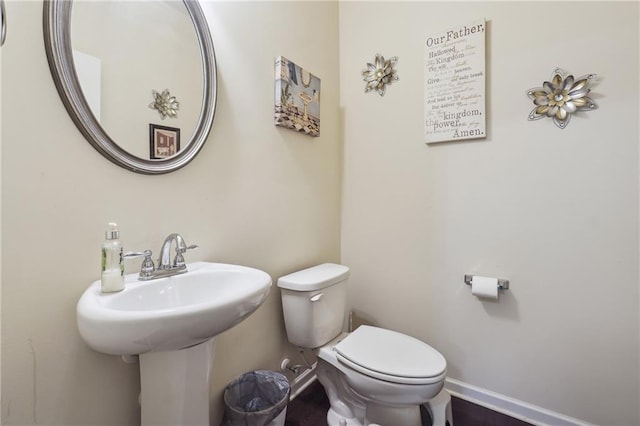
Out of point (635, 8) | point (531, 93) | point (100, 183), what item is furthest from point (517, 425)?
point (100, 183)

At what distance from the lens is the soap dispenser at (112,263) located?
738 mm

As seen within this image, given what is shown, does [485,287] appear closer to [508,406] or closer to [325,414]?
[508,406]

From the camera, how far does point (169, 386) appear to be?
2.62ft

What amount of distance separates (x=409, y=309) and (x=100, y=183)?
1.56 meters

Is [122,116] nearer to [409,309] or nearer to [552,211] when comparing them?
[409,309]

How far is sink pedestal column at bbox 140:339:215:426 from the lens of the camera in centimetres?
79

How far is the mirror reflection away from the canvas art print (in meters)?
0.39

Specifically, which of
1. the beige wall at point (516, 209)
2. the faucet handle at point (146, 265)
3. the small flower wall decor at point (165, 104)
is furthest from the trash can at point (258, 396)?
the small flower wall decor at point (165, 104)

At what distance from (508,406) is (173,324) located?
5.30 feet

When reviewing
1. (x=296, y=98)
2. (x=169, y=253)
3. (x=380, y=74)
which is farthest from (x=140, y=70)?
(x=380, y=74)

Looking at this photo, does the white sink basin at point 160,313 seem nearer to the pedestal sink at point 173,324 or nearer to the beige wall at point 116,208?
the pedestal sink at point 173,324

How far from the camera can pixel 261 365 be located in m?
1.31

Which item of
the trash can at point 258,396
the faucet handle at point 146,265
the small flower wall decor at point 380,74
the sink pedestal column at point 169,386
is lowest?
the trash can at point 258,396

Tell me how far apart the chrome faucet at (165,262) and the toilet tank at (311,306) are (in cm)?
51
